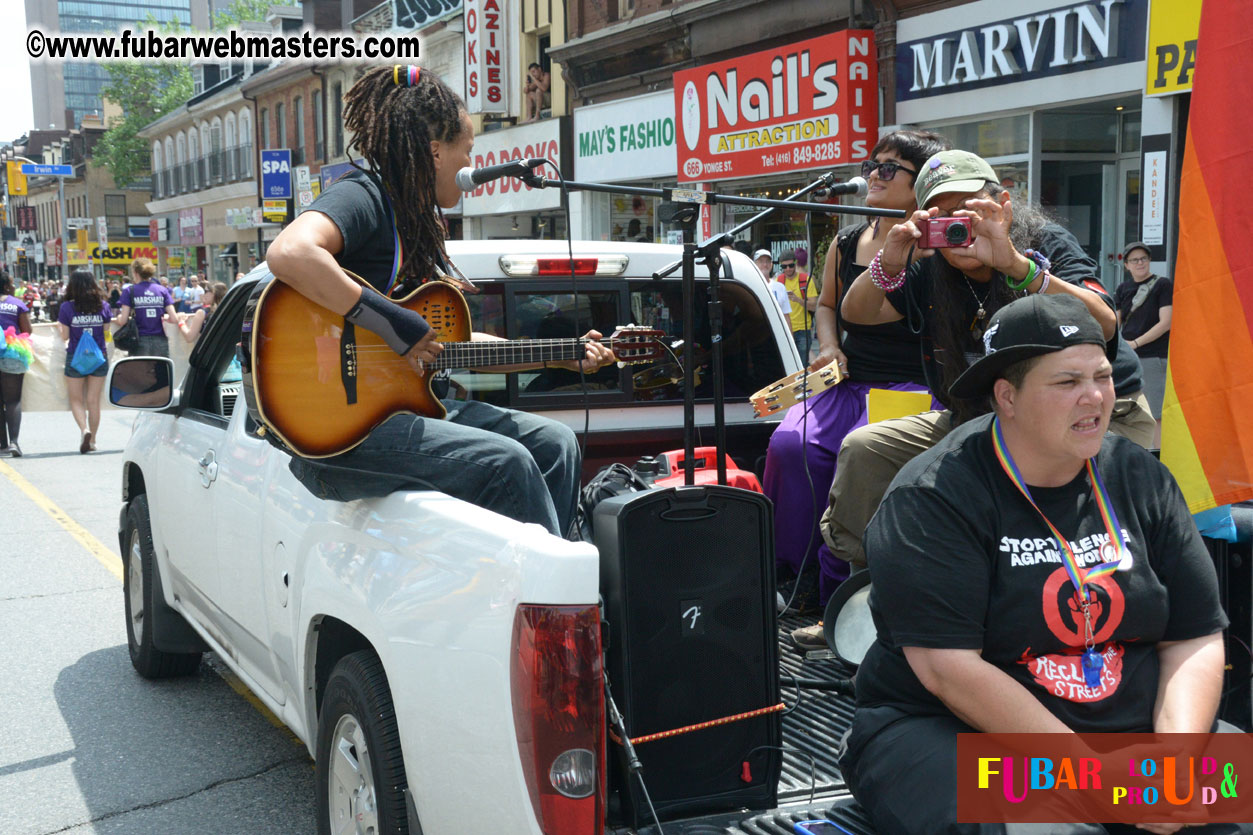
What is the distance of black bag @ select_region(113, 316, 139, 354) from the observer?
14.8 meters

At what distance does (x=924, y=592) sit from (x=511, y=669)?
87cm

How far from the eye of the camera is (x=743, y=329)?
494 cm

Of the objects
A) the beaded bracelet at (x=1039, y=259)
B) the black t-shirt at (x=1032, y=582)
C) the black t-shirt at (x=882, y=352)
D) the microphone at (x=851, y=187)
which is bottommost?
the black t-shirt at (x=1032, y=582)

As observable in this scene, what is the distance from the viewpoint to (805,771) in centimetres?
287

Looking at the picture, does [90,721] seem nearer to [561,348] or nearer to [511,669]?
[561,348]

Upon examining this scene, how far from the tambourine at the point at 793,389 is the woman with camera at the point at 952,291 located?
0.29 meters

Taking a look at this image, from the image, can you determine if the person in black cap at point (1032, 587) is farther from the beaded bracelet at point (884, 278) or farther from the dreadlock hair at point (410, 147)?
the dreadlock hair at point (410, 147)

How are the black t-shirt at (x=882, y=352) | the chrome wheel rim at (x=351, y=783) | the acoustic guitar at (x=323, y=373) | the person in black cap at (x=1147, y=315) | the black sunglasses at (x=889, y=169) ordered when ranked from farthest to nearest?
1. the person in black cap at (x=1147, y=315)
2. the black t-shirt at (x=882, y=352)
3. the black sunglasses at (x=889, y=169)
4. the acoustic guitar at (x=323, y=373)
5. the chrome wheel rim at (x=351, y=783)

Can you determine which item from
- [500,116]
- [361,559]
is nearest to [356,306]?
[361,559]

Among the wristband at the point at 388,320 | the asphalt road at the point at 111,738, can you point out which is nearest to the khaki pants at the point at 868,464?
the wristband at the point at 388,320

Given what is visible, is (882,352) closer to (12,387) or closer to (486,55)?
(12,387)

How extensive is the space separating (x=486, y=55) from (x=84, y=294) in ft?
47.0

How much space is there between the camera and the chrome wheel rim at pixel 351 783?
111 inches

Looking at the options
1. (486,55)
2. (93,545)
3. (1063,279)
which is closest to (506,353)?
(1063,279)
